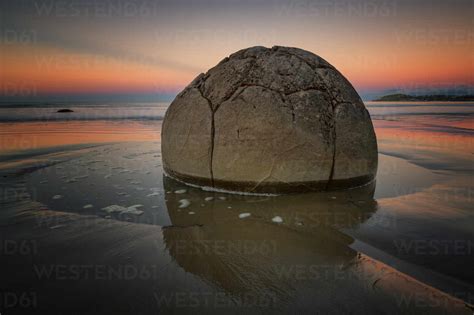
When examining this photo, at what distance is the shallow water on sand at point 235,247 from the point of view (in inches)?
66.9

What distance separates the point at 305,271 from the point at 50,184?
3.56 metres

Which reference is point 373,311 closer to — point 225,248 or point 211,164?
point 225,248

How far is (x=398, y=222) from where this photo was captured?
2754 mm

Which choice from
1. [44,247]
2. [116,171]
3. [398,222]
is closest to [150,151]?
[116,171]
